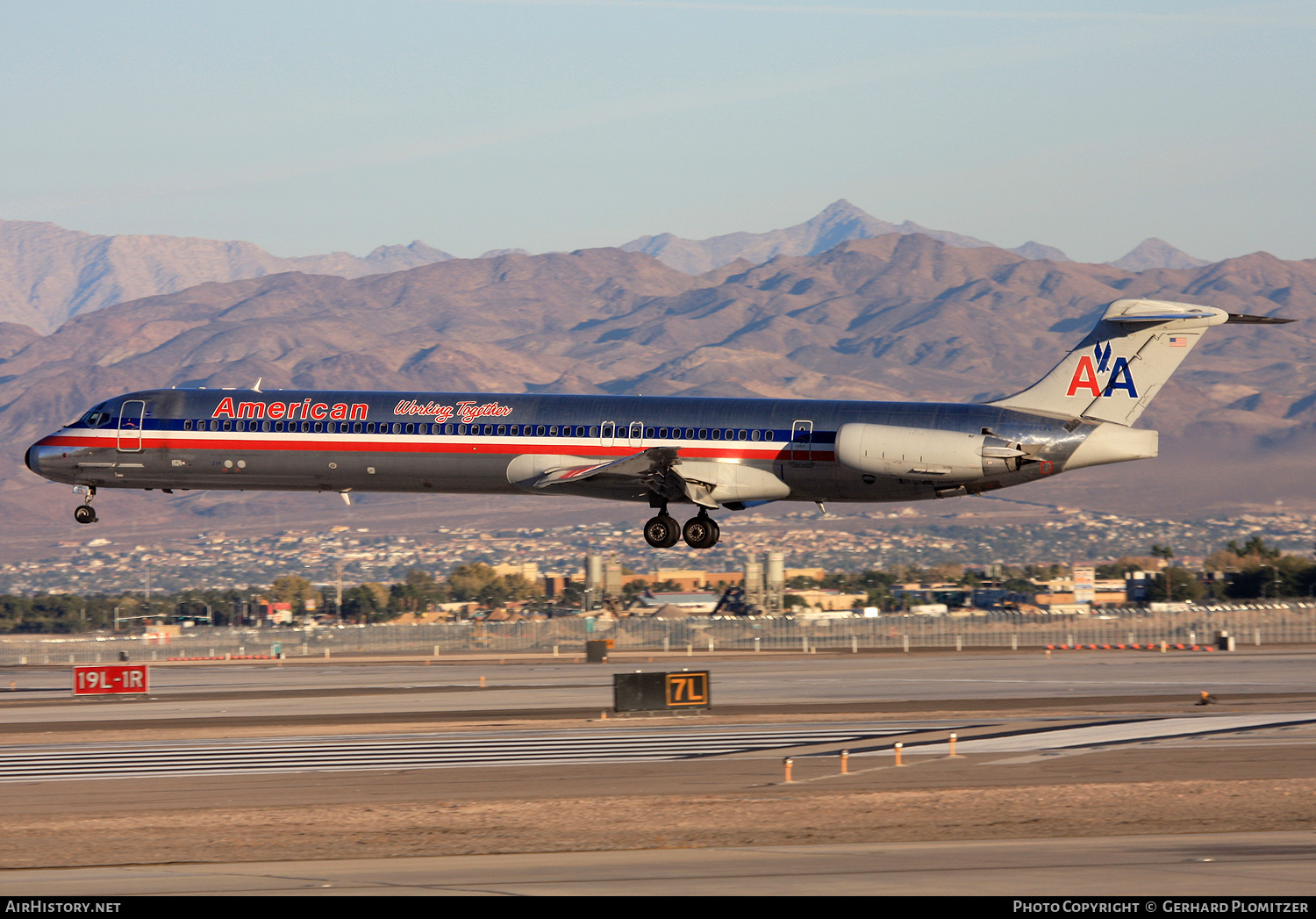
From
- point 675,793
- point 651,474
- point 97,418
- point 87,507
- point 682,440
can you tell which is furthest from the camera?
point 97,418

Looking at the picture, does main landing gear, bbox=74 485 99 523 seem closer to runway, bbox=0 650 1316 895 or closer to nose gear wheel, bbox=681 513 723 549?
runway, bbox=0 650 1316 895

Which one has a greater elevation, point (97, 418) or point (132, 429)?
point (97, 418)

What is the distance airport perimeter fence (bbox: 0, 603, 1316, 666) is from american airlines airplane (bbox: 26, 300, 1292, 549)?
57.3m

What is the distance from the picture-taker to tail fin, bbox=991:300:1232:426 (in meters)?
49.9

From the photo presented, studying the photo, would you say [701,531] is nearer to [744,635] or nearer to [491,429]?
[491,429]

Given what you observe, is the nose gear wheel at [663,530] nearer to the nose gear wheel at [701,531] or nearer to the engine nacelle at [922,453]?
the nose gear wheel at [701,531]

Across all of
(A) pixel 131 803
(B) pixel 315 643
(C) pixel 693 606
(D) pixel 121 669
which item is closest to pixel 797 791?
(A) pixel 131 803

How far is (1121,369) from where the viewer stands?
1975 inches

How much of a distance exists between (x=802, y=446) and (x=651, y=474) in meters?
4.64

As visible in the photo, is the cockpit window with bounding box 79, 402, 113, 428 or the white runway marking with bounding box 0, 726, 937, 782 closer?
the white runway marking with bounding box 0, 726, 937, 782

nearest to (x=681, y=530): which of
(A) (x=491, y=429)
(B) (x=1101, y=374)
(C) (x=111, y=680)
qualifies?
(A) (x=491, y=429)

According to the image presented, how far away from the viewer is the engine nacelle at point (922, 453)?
47625 mm

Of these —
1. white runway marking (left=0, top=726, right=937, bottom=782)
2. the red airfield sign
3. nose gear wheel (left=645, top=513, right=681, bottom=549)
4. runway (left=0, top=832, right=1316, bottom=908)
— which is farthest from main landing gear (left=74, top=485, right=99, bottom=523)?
runway (left=0, top=832, right=1316, bottom=908)
